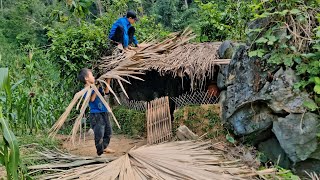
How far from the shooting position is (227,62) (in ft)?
19.2

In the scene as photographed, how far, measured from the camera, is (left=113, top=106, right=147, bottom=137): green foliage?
22.8 feet

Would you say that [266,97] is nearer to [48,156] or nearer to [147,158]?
[147,158]

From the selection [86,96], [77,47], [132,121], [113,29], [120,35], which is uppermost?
[113,29]

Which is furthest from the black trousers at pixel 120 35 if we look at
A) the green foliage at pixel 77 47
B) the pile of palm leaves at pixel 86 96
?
the pile of palm leaves at pixel 86 96

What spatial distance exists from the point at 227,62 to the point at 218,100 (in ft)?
2.28

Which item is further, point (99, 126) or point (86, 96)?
point (99, 126)

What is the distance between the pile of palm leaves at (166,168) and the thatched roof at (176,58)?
1664mm

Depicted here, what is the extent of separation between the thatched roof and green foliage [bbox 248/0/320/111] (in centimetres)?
97

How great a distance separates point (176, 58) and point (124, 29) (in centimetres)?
117

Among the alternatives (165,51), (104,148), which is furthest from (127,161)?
(165,51)

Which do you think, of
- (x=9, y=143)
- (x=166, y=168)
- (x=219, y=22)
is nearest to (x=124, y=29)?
(x=219, y=22)

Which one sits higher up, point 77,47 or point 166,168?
point 77,47

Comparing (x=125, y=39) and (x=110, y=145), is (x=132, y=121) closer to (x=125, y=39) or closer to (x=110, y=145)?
(x=110, y=145)

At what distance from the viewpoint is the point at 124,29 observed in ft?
22.3
